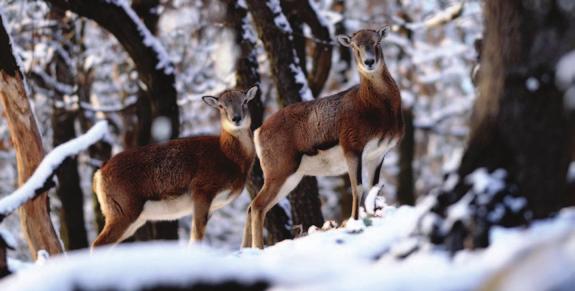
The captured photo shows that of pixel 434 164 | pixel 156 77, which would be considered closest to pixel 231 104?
pixel 156 77

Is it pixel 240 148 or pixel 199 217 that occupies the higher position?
pixel 240 148

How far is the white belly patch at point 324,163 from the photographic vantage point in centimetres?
943

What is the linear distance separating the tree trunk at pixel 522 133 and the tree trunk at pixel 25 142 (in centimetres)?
604

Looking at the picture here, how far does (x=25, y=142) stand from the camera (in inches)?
397

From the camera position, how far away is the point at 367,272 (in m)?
3.80

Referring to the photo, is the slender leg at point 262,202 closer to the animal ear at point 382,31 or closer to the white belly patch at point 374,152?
the white belly patch at point 374,152

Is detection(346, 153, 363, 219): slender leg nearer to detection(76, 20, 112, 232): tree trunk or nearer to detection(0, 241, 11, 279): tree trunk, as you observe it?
detection(0, 241, 11, 279): tree trunk

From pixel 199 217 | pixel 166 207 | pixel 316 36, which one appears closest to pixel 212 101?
pixel 166 207

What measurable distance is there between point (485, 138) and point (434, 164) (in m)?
25.5

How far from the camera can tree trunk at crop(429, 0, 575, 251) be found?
467cm

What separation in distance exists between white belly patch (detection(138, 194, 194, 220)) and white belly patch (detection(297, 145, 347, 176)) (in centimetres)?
127

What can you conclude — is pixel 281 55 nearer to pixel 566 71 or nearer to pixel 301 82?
pixel 301 82

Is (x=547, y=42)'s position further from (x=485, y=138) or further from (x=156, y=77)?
(x=156, y=77)

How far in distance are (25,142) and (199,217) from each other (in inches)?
93.1
